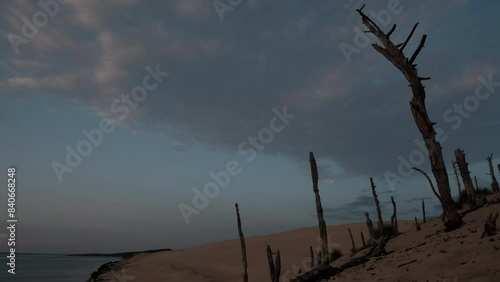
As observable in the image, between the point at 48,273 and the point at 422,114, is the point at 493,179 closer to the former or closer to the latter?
the point at 422,114

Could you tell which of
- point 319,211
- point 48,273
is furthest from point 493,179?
point 48,273

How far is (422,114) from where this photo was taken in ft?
43.8

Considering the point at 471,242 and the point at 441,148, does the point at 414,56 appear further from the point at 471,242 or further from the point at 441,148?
the point at 471,242

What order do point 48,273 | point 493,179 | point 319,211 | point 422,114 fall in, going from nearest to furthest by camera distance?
point 422,114 < point 319,211 < point 493,179 < point 48,273

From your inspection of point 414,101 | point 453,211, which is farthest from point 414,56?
point 453,211

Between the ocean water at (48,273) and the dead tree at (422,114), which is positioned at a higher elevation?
the dead tree at (422,114)

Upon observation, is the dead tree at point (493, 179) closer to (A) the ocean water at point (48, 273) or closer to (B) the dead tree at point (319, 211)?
(B) the dead tree at point (319, 211)

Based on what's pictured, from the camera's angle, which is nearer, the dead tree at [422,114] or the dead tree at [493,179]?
the dead tree at [422,114]

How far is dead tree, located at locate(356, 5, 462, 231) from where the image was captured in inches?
509

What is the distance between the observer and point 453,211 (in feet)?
42.3

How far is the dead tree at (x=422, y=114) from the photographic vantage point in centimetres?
1292


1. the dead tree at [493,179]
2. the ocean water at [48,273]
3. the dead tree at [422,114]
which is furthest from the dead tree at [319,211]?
the ocean water at [48,273]

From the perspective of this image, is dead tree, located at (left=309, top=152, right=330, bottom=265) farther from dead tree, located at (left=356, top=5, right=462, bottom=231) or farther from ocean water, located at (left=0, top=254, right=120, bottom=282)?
ocean water, located at (left=0, top=254, right=120, bottom=282)

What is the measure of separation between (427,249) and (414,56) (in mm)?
6886
